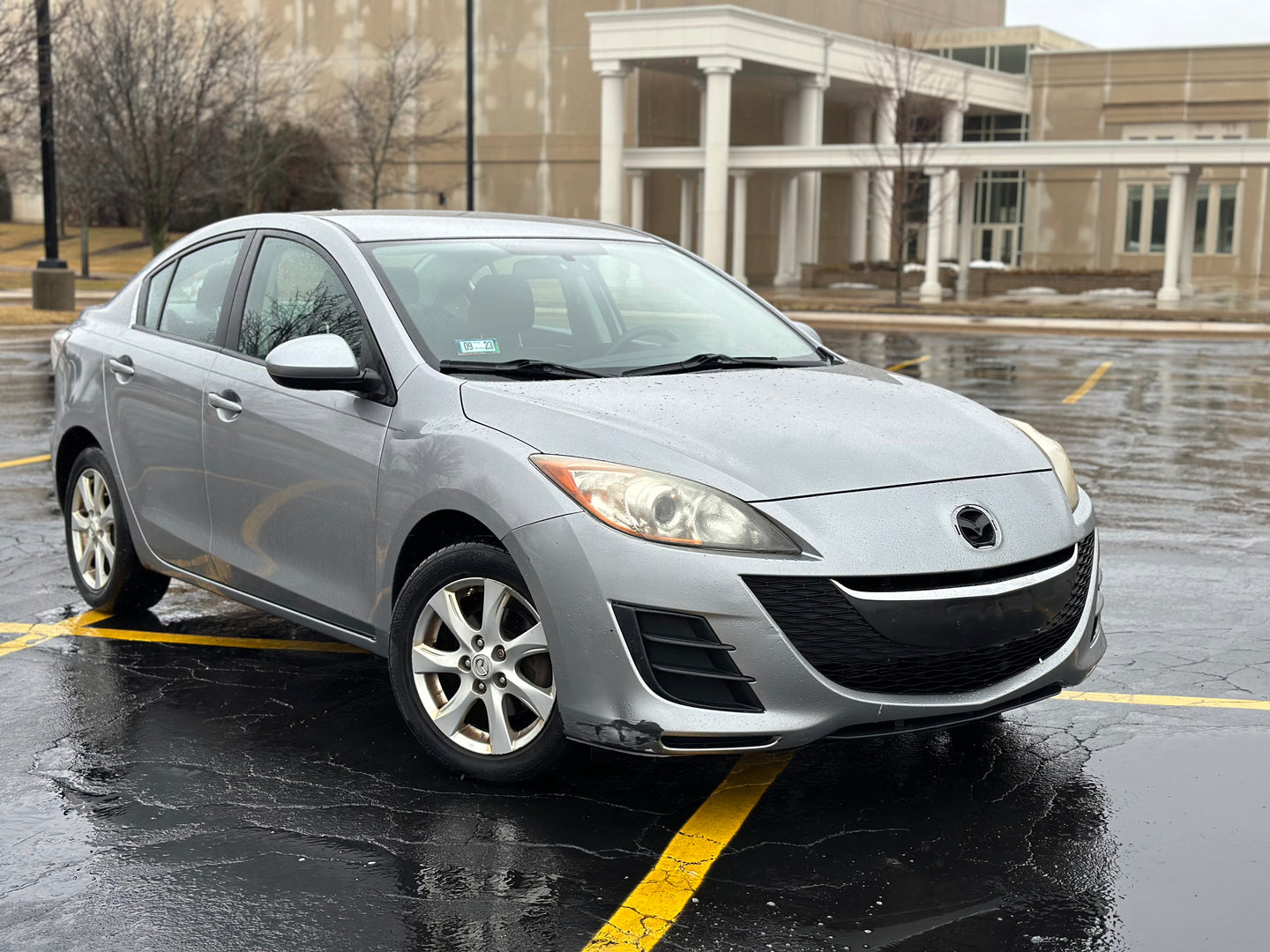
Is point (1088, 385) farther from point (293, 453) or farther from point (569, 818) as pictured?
point (569, 818)

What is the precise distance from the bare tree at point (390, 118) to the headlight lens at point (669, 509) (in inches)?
1795

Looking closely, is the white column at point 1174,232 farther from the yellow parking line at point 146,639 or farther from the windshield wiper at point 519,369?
the windshield wiper at point 519,369

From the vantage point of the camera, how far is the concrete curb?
30359 mm

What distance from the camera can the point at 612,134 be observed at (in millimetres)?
45219

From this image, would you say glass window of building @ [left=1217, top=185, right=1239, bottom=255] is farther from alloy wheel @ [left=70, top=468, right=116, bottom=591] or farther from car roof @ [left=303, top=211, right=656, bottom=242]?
alloy wheel @ [left=70, top=468, right=116, bottom=591]

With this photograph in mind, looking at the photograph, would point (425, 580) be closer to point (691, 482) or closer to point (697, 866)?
point (691, 482)

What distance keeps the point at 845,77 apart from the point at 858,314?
17981mm

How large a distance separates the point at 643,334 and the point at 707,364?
13.4 inches

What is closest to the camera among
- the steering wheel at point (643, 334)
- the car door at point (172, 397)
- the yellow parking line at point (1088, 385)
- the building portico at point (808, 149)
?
the steering wheel at point (643, 334)

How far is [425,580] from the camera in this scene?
4.47m

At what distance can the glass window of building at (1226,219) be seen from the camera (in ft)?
194

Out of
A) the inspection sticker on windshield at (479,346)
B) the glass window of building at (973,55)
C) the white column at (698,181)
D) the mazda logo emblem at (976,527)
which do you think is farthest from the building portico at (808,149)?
the mazda logo emblem at (976,527)

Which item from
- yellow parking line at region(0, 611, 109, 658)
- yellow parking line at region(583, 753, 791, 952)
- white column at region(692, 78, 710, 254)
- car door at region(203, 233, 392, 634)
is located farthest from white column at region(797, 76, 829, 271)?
yellow parking line at region(583, 753, 791, 952)

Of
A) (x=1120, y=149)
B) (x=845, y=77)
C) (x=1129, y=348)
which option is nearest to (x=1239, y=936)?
(x=1129, y=348)
